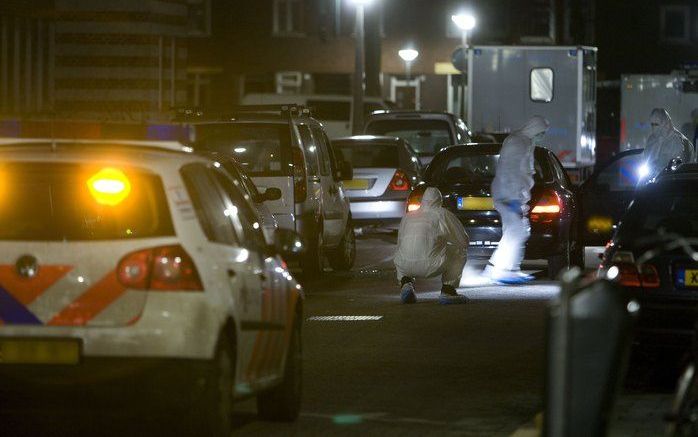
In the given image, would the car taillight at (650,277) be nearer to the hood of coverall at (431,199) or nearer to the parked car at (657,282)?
the parked car at (657,282)

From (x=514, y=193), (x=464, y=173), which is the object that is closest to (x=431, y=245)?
(x=514, y=193)

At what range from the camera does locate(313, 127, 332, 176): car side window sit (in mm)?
18875

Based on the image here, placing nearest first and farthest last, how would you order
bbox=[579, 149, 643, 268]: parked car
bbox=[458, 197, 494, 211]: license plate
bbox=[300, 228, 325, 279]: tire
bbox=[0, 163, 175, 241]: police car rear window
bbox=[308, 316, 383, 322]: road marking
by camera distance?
bbox=[0, 163, 175, 241]: police car rear window, bbox=[308, 316, 383, 322]: road marking, bbox=[300, 228, 325, 279]: tire, bbox=[458, 197, 494, 211]: license plate, bbox=[579, 149, 643, 268]: parked car

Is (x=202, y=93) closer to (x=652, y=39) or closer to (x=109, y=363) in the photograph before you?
(x=652, y=39)

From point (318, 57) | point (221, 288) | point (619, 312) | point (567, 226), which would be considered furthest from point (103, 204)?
point (318, 57)

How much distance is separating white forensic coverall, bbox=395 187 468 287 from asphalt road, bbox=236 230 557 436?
12.8 inches

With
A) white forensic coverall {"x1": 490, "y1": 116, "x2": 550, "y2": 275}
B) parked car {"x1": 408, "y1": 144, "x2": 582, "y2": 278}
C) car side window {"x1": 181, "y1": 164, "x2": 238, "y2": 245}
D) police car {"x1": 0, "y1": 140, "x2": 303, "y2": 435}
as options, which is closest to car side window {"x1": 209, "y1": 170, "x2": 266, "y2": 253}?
car side window {"x1": 181, "y1": 164, "x2": 238, "y2": 245}

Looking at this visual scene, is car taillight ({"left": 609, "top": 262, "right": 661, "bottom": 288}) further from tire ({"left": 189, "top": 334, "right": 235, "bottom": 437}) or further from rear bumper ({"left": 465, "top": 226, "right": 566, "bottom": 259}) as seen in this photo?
rear bumper ({"left": 465, "top": 226, "right": 566, "bottom": 259})

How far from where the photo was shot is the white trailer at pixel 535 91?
30094 mm

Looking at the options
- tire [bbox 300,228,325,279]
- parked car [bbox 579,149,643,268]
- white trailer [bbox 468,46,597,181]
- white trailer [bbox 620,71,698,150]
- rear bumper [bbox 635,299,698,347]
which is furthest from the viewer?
white trailer [bbox 620,71,698,150]

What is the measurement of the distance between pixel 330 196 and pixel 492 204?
1874 mm

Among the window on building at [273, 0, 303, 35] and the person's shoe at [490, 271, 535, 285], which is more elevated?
the window on building at [273, 0, 303, 35]

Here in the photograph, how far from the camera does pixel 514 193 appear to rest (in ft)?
57.2

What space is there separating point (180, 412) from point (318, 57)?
55.2 m
